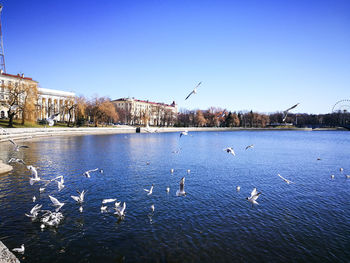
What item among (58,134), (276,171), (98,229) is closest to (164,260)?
(98,229)

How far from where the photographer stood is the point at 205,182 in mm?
20484

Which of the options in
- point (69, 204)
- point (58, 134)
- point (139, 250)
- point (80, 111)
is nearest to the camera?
point (139, 250)

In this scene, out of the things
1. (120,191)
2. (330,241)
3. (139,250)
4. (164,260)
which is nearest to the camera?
(164,260)

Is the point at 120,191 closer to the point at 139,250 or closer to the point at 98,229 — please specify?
the point at 98,229

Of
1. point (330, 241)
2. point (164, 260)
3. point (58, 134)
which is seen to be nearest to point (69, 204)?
point (164, 260)

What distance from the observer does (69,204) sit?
47.2 ft

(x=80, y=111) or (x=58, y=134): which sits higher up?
(x=80, y=111)

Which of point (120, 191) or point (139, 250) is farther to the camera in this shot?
point (120, 191)

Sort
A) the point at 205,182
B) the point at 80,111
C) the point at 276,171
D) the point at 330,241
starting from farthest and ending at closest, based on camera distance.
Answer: the point at 80,111
the point at 276,171
the point at 205,182
the point at 330,241

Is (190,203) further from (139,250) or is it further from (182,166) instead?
(182,166)

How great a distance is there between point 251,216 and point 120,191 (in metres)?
9.38

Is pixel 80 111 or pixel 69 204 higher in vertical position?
pixel 80 111

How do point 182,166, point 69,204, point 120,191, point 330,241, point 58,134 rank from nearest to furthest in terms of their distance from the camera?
1. point 330,241
2. point 69,204
3. point 120,191
4. point 182,166
5. point 58,134

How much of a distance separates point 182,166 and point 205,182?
760 cm
